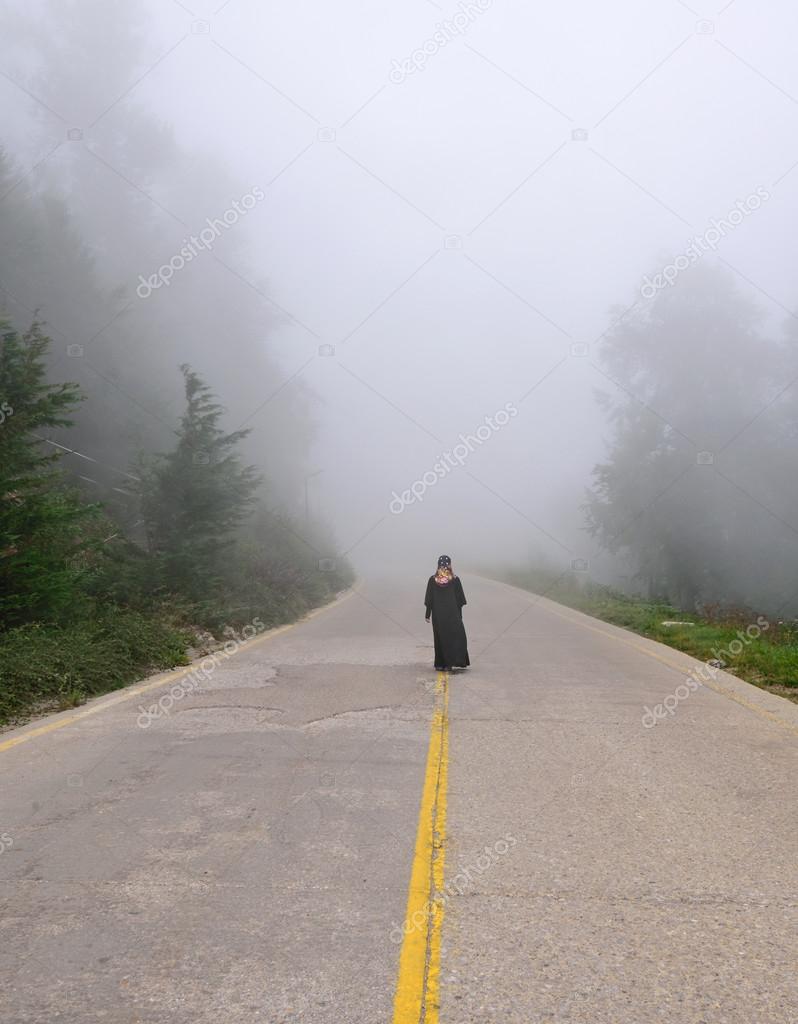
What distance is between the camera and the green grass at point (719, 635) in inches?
496

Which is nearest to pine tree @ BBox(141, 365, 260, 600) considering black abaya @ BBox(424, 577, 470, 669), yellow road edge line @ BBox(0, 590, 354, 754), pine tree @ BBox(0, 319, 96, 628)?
yellow road edge line @ BBox(0, 590, 354, 754)

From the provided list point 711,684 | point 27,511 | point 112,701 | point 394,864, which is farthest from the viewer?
point 711,684

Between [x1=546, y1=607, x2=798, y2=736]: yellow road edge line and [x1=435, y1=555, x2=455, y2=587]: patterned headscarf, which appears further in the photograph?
[x1=435, y1=555, x2=455, y2=587]: patterned headscarf

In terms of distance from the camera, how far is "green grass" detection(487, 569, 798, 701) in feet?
41.4

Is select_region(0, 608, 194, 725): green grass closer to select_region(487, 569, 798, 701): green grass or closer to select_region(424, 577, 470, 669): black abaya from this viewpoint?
select_region(424, 577, 470, 669): black abaya

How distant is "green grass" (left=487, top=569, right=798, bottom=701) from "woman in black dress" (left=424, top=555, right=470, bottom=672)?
438 centimetres

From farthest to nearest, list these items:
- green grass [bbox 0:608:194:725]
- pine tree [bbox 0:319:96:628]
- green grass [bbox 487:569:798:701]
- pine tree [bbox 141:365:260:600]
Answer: pine tree [bbox 141:365:260:600], green grass [bbox 487:569:798:701], pine tree [bbox 0:319:96:628], green grass [bbox 0:608:194:725]

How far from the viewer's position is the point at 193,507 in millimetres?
18781

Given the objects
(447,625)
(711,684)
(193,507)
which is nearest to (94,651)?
(447,625)

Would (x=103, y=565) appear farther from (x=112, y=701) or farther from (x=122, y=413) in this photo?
(x=122, y=413)

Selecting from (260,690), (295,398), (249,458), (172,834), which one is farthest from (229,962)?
(295,398)

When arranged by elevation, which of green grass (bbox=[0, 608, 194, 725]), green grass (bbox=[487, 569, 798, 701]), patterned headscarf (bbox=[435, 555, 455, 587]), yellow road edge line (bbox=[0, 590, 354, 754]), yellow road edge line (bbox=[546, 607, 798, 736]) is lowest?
yellow road edge line (bbox=[0, 590, 354, 754])

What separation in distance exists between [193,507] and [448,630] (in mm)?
8307

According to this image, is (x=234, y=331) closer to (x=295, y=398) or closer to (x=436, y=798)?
(x=295, y=398)
